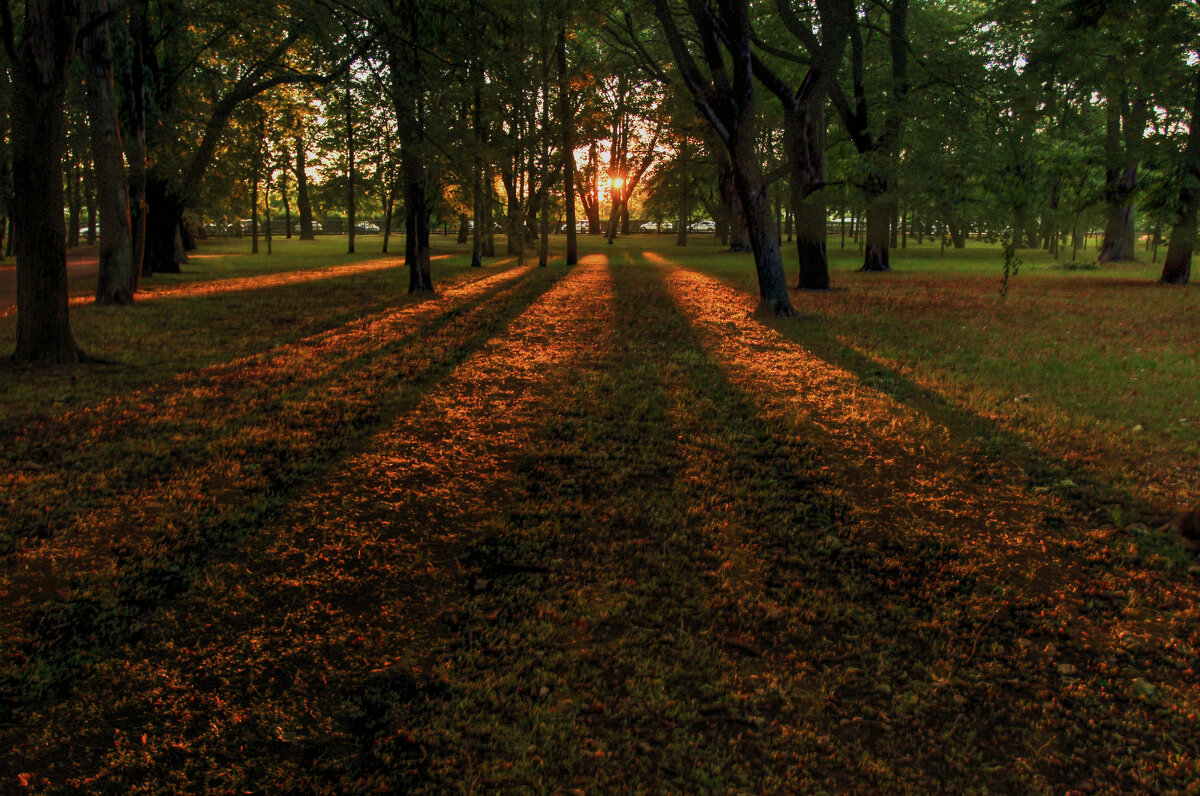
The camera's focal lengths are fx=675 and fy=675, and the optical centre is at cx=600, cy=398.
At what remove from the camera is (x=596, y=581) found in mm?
3785

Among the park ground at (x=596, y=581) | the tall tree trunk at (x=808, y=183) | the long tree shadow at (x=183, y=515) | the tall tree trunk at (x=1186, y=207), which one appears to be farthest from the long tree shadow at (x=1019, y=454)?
the tall tree trunk at (x=808, y=183)

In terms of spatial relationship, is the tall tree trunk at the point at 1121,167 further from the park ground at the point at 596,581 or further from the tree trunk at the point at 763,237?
the tree trunk at the point at 763,237

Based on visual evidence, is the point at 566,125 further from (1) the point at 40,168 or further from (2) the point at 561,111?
(1) the point at 40,168

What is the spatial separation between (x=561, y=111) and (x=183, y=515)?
25.6 meters

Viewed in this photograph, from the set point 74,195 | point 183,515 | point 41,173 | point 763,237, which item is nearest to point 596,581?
point 183,515

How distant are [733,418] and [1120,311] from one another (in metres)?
12.8

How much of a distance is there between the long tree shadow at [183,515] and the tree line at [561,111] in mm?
4187

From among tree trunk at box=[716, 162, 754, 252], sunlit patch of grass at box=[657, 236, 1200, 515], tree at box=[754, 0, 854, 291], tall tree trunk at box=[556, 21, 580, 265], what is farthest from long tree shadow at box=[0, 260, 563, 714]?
tree trunk at box=[716, 162, 754, 252]

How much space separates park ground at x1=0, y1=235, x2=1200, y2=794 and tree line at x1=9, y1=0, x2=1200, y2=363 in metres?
2.37

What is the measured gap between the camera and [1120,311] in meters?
14.7

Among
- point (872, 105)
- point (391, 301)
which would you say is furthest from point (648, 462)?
point (872, 105)

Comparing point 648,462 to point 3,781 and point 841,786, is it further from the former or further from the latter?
point 3,781

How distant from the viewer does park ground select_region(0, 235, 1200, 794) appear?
2.60 meters

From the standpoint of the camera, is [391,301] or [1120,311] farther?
[391,301]
